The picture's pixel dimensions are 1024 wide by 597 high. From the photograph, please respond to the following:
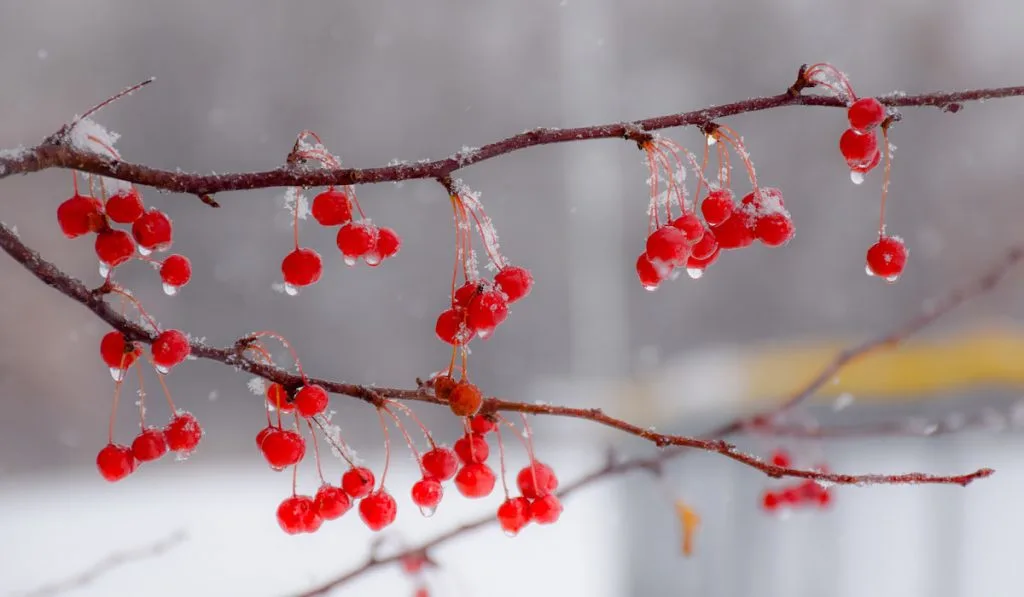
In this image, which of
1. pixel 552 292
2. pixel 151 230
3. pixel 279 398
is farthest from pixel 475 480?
pixel 552 292

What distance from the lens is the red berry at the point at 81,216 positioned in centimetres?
49

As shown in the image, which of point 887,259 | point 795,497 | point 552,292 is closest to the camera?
point 887,259

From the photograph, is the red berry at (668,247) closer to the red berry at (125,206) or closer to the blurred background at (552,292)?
the red berry at (125,206)

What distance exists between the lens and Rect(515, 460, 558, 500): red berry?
0.50 meters

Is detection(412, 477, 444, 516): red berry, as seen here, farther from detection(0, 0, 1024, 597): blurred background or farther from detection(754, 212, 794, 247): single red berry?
detection(0, 0, 1024, 597): blurred background

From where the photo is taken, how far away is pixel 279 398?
0.49 metres

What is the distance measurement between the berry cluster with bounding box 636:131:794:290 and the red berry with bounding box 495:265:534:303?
0.23 feet

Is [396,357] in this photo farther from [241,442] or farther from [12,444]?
[12,444]

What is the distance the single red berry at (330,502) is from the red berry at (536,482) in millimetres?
102

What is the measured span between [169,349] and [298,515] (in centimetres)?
12

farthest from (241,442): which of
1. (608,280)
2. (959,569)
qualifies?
(959,569)

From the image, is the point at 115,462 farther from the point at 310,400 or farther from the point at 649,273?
the point at 649,273

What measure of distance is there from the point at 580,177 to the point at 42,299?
1.82m

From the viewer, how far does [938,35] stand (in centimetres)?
238
